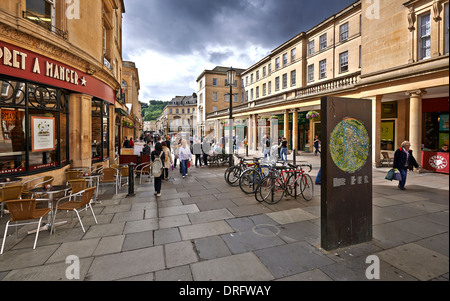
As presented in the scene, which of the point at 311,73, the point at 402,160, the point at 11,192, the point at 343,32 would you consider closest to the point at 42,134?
the point at 11,192

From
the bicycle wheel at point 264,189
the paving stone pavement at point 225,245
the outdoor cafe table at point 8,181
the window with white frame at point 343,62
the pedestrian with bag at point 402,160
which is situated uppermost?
the window with white frame at point 343,62

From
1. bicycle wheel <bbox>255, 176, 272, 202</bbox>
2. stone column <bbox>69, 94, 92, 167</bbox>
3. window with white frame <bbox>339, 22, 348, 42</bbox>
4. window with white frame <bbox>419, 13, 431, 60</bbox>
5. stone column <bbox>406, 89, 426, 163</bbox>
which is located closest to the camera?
bicycle wheel <bbox>255, 176, 272, 202</bbox>

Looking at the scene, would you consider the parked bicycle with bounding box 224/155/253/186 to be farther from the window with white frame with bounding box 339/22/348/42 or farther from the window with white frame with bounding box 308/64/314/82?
the window with white frame with bounding box 308/64/314/82

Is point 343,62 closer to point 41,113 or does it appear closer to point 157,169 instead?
point 157,169

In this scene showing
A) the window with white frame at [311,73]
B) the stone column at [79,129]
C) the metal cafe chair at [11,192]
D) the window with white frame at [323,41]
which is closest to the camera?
the metal cafe chair at [11,192]

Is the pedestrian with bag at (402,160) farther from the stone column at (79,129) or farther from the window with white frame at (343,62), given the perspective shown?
the window with white frame at (343,62)

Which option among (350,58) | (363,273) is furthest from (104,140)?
(350,58)

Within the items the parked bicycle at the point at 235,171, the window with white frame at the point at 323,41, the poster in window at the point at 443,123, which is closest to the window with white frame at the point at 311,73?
the window with white frame at the point at 323,41

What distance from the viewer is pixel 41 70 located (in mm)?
6844

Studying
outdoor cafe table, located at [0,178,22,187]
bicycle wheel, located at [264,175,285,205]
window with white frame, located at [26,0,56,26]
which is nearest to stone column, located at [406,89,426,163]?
bicycle wheel, located at [264,175,285,205]

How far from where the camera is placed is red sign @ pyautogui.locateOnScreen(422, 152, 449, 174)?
10.9m

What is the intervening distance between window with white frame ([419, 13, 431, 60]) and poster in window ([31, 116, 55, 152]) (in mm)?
17077

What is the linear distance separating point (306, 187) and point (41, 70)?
932 cm

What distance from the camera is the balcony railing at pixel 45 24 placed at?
6610 millimetres
